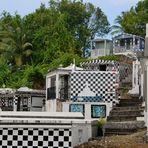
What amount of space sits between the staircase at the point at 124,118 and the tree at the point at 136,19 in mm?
29257

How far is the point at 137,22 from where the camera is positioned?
5375 cm

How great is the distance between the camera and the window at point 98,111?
24006 millimetres

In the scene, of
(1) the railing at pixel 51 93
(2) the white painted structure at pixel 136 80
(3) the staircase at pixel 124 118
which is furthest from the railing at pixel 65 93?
(2) the white painted structure at pixel 136 80

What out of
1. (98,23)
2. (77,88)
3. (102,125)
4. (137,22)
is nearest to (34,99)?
(77,88)

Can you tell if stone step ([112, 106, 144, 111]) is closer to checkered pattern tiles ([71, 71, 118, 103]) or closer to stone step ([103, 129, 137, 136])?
checkered pattern tiles ([71, 71, 118, 103])

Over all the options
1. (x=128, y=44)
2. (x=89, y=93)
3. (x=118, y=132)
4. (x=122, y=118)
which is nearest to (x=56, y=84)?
(x=89, y=93)

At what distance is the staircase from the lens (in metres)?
17.8

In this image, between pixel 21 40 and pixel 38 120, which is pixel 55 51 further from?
pixel 38 120

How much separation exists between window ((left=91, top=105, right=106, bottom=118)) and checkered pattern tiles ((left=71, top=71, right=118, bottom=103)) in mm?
530

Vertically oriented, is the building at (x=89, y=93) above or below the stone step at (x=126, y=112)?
above

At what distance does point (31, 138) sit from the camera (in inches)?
352

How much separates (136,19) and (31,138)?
4583 cm

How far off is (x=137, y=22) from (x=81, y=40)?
27.1ft

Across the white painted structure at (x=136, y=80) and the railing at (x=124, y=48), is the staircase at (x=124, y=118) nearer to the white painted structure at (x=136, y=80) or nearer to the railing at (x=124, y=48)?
the white painted structure at (x=136, y=80)
